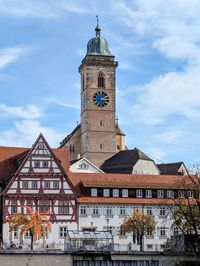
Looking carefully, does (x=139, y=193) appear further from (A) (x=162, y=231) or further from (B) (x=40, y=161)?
(B) (x=40, y=161)

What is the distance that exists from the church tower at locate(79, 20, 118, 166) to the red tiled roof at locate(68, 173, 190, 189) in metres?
37.4

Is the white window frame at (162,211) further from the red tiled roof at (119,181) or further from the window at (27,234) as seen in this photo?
the window at (27,234)

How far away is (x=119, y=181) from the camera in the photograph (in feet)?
323

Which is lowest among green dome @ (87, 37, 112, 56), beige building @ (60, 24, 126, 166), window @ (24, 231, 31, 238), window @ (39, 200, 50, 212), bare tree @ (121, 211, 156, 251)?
window @ (24, 231, 31, 238)

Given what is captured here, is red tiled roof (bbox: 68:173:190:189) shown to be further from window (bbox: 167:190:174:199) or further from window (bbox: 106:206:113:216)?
window (bbox: 106:206:113:216)

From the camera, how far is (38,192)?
310 ft

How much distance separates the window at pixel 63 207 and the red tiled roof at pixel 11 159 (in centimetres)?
569

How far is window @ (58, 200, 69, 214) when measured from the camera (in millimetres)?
94000

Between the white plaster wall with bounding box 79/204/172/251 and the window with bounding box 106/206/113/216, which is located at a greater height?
the window with bounding box 106/206/113/216

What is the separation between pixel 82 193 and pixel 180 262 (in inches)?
1124

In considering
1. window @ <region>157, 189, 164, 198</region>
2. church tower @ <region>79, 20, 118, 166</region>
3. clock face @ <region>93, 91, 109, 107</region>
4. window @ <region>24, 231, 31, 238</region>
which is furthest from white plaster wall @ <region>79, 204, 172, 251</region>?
clock face @ <region>93, 91, 109, 107</region>

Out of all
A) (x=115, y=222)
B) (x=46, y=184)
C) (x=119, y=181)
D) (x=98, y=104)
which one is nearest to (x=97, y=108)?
(x=98, y=104)

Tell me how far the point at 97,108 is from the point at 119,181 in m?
44.6

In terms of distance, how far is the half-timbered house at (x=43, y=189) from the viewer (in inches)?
3676
